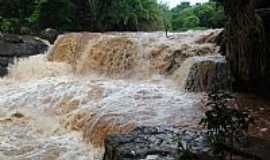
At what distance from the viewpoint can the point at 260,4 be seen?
8227 mm

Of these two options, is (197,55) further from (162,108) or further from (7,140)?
(7,140)

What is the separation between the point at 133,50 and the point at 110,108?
3.58 m

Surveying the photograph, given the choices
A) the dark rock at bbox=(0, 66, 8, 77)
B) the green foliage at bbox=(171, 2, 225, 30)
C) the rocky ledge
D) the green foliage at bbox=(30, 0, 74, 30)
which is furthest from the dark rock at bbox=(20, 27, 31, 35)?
the green foliage at bbox=(171, 2, 225, 30)

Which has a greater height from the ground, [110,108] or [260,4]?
[260,4]

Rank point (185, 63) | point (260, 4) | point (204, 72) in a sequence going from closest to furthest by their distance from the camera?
point (260, 4) → point (204, 72) → point (185, 63)

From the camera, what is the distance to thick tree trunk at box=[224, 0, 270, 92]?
7.92 meters

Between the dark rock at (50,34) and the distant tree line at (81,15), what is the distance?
91 centimetres

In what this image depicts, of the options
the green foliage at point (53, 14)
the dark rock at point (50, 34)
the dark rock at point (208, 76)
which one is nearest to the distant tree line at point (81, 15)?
the green foliage at point (53, 14)

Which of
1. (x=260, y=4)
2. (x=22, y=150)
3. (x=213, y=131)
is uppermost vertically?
(x=260, y=4)

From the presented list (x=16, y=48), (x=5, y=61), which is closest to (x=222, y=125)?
(x=5, y=61)

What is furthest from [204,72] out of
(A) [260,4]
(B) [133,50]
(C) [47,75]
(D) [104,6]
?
(D) [104,6]

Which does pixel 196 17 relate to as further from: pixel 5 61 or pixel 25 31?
pixel 5 61

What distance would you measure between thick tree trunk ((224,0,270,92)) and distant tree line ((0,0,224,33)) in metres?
7.70

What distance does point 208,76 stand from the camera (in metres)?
8.95
